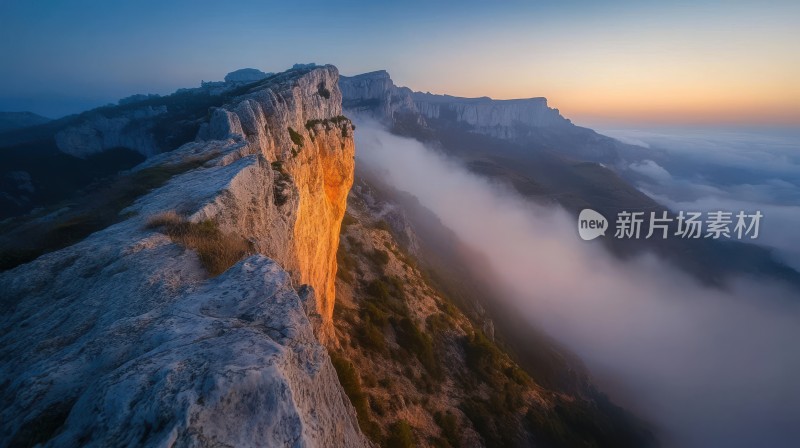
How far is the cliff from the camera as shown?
396 centimetres

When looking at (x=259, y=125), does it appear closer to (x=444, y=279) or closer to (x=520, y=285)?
(x=444, y=279)

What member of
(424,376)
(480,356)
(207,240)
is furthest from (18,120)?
(207,240)

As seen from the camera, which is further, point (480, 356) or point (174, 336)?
point (480, 356)

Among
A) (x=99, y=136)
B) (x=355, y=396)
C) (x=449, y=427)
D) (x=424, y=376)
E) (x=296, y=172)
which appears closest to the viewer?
(x=355, y=396)

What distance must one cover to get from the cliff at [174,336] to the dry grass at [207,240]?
0.04 m

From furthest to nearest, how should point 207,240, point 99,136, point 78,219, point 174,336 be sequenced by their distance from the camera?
point 99,136, point 78,219, point 207,240, point 174,336

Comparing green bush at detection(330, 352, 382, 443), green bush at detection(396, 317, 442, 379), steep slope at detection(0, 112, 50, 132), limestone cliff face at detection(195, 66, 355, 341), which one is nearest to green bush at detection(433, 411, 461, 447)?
green bush at detection(396, 317, 442, 379)

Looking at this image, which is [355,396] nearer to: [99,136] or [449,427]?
[449,427]

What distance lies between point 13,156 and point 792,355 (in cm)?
19850

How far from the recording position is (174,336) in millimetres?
5344

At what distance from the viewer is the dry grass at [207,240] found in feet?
28.6

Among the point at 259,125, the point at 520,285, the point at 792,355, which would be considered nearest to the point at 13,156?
the point at 259,125

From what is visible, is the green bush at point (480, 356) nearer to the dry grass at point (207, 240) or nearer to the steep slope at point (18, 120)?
the dry grass at point (207, 240)

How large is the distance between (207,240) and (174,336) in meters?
4.63
